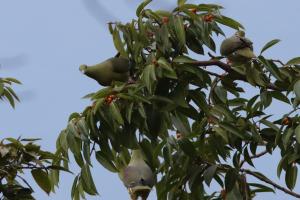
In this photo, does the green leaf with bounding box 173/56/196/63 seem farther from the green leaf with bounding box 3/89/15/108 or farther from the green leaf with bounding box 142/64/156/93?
the green leaf with bounding box 3/89/15/108

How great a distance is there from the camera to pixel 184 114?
8.81 feet

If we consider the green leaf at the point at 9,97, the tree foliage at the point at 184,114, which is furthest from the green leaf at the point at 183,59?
the green leaf at the point at 9,97

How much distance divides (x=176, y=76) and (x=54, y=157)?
1.40 feet

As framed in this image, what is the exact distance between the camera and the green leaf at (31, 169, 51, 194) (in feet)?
8.21

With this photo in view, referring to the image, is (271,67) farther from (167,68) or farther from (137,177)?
(137,177)

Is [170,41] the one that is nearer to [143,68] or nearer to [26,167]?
[143,68]

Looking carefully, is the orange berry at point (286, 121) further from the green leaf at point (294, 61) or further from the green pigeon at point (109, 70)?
the green pigeon at point (109, 70)

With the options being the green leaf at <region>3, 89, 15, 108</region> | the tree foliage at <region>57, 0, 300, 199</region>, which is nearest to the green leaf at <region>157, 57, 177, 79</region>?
the tree foliage at <region>57, 0, 300, 199</region>

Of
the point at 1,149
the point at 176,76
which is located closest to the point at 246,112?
the point at 176,76

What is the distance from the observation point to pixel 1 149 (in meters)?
2.40

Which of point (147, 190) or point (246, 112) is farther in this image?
point (246, 112)

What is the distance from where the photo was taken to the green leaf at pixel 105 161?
258 cm

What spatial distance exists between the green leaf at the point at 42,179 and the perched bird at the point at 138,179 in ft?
0.77

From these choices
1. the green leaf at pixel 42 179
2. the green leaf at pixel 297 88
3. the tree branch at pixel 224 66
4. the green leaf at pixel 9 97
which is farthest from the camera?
the green leaf at pixel 9 97
